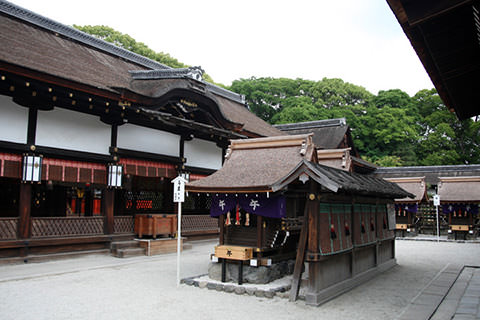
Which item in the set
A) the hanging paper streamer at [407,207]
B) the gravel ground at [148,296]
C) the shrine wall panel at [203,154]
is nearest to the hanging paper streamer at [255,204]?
the gravel ground at [148,296]

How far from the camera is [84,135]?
13695 mm

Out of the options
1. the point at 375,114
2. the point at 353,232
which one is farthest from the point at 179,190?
the point at 375,114

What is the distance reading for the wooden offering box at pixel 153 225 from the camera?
14.6m

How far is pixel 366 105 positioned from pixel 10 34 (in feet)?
140

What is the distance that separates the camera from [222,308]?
7.52 meters

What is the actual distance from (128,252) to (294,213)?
6.47m

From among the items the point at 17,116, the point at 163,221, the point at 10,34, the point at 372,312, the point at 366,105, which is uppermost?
the point at 366,105

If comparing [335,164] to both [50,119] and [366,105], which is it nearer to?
[50,119]

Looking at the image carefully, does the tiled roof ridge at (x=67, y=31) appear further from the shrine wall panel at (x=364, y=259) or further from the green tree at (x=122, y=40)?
the green tree at (x=122, y=40)

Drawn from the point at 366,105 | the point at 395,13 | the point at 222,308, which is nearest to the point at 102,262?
the point at 222,308

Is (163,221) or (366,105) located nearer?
(163,221)

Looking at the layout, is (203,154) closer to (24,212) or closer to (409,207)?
(24,212)

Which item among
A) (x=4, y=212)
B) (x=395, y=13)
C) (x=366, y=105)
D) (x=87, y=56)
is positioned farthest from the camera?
(x=366, y=105)

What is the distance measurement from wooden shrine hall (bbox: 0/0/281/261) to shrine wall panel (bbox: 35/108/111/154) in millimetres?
35
